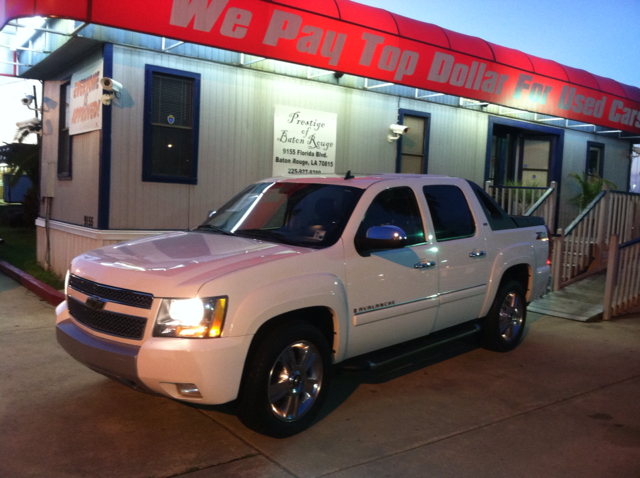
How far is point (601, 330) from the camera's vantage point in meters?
8.02

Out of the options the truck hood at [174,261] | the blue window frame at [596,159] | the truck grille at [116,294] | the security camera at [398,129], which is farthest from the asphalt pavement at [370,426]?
the blue window frame at [596,159]

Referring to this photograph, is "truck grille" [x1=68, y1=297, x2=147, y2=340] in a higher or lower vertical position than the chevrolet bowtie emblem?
lower

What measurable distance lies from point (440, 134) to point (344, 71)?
3.95m

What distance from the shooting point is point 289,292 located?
13.8ft

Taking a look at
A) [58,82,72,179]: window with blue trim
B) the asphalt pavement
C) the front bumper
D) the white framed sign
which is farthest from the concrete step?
[58,82,72,179]: window with blue trim

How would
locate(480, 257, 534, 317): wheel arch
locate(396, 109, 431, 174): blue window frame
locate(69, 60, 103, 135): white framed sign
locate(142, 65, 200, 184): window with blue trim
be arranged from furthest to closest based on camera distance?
1. locate(396, 109, 431, 174): blue window frame
2. locate(142, 65, 200, 184): window with blue trim
3. locate(69, 60, 103, 135): white framed sign
4. locate(480, 257, 534, 317): wheel arch

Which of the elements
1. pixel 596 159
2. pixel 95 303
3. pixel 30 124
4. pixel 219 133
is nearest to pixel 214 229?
pixel 95 303

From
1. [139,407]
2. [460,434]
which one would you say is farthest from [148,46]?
[460,434]

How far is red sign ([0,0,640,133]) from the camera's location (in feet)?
24.4

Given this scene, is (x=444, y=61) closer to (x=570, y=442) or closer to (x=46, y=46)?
(x=46, y=46)

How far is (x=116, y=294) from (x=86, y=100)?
627 cm

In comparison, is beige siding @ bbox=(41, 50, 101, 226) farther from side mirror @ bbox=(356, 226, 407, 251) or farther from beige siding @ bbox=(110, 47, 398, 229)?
side mirror @ bbox=(356, 226, 407, 251)

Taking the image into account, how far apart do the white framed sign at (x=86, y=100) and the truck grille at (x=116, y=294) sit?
5.04 m

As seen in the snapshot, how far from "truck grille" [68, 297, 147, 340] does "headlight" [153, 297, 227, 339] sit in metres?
0.15
